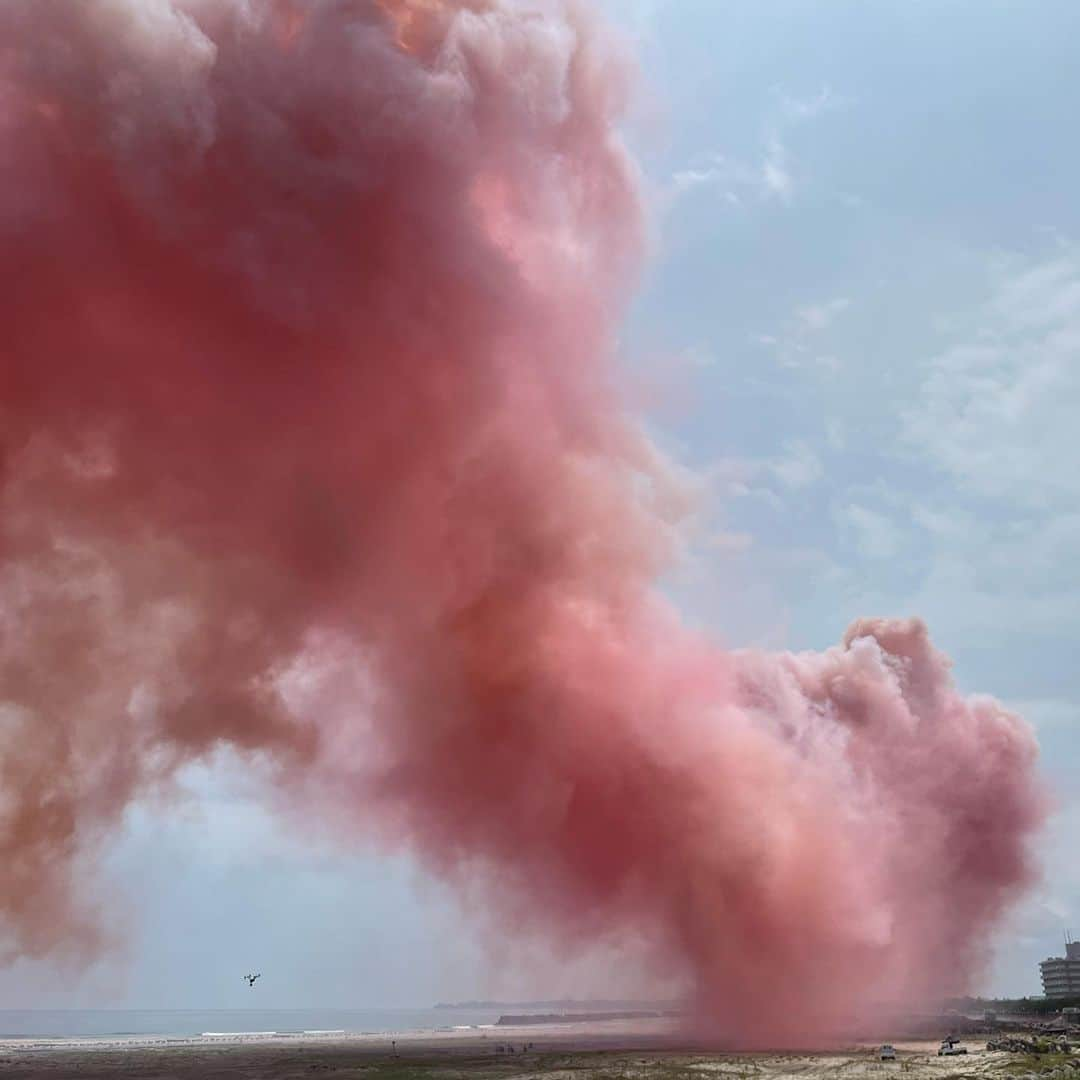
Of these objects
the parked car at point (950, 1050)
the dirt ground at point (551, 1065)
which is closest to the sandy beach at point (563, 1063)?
the dirt ground at point (551, 1065)

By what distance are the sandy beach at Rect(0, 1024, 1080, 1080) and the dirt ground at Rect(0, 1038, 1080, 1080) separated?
68 millimetres

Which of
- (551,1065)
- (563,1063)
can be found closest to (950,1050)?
(563,1063)

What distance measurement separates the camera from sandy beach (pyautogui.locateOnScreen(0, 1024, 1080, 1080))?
59.4m

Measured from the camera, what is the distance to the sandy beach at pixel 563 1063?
59438 millimetres

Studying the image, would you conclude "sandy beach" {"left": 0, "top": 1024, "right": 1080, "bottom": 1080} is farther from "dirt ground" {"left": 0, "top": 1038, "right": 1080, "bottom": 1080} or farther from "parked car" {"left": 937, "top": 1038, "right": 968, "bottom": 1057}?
"parked car" {"left": 937, "top": 1038, "right": 968, "bottom": 1057}

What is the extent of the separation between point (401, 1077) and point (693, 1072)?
18.9 m

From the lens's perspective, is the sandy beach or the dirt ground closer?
the dirt ground

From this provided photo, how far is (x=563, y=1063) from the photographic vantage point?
71812mm

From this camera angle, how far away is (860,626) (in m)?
130

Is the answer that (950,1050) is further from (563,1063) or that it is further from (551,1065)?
(551,1065)

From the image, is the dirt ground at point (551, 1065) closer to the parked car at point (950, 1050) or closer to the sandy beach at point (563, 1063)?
the sandy beach at point (563, 1063)

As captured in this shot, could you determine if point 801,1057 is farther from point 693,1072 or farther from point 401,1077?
point 401,1077

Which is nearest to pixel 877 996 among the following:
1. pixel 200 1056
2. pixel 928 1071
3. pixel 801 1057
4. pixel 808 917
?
pixel 808 917

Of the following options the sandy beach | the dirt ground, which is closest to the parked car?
the dirt ground
